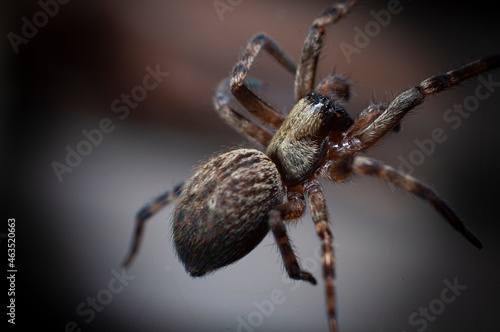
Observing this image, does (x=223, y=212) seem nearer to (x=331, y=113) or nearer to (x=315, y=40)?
(x=331, y=113)

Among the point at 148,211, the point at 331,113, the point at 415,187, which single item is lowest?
the point at 415,187

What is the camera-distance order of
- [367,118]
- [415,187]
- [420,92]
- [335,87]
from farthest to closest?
[335,87] → [367,118] → [420,92] → [415,187]

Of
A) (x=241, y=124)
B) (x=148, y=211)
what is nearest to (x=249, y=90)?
(x=241, y=124)

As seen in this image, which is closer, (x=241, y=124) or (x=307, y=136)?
(x=307, y=136)

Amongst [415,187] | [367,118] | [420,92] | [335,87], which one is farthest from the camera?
[335,87]

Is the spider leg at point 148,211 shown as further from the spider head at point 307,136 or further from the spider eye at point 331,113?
the spider eye at point 331,113

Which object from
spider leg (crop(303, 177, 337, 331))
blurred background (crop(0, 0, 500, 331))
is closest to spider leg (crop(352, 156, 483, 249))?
spider leg (crop(303, 177, 337, 331))
